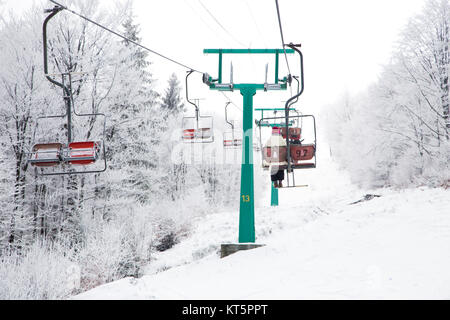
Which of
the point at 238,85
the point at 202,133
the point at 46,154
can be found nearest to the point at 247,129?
A: the point at 238,85

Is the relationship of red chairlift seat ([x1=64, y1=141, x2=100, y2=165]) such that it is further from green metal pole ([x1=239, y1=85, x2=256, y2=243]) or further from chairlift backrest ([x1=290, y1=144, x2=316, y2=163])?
chairlift backrest ([x1=290, y1=144, x2=316, y2=163])

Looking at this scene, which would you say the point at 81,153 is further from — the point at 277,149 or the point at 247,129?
the point at 277,149

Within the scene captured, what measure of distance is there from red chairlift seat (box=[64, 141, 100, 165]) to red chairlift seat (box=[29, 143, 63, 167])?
243 millimetres

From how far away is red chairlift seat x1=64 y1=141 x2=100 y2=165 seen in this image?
20.9ft

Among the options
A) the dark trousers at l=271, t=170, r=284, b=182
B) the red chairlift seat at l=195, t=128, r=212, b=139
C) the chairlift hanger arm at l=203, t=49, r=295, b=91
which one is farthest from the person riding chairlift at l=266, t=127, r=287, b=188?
the red chairlift seat at l=195, t=128, r=212, b=139

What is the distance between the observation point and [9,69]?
35.0 feet

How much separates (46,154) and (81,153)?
744 mm

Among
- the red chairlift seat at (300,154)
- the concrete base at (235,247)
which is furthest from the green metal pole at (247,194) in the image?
the red chairlift seat at (300,154)

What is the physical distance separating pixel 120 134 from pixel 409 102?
16.0 meters

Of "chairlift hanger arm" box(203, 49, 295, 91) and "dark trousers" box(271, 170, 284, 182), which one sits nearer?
"chairlift hanger arm" box(203, 49, 295, 91)

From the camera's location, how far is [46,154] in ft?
20.9

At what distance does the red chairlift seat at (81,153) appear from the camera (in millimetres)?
6359

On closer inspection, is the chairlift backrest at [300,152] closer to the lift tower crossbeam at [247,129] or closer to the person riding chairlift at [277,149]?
the person riding chairlift at [277,149]

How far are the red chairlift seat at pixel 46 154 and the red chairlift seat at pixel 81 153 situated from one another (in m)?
0.24
